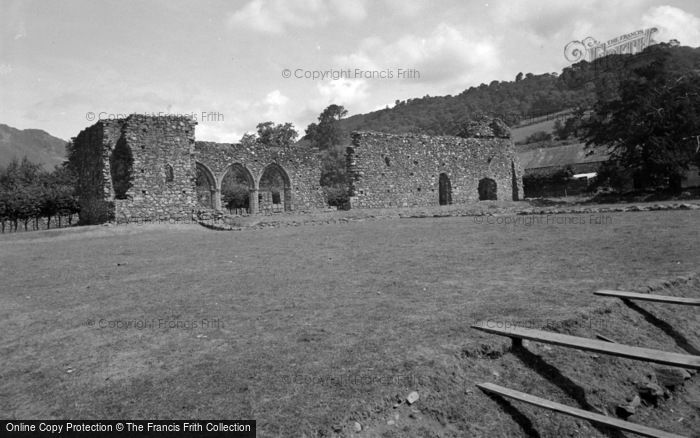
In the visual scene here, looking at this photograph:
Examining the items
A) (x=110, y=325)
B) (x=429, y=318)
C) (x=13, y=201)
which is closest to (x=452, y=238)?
(x=429, y=318)

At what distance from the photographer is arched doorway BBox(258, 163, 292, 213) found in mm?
31188

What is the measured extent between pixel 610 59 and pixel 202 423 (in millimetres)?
43247

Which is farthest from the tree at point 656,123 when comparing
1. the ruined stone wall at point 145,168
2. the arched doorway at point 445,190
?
the ruined stone wall at point 145,168

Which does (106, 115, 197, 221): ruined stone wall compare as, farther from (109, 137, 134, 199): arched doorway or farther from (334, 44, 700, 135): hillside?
(334, 44, 700, 135): hillside

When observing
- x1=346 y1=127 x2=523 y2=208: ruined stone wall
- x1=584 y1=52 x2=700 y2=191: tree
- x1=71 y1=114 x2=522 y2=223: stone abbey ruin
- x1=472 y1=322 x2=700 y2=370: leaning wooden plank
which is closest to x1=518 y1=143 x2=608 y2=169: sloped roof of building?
x1=71 y1=114 x2=522 y2=223: stone abbey ruin

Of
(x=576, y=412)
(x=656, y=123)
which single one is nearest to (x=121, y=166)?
(x=576, y=412)

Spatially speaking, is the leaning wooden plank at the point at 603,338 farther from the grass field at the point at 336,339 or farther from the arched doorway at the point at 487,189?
the arched doorway at the point at 487,189

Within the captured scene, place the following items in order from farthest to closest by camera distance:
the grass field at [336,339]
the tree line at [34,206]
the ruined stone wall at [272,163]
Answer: the ruined stone wall at [272,163] < the tree line at [34,206] < the grass field at [336,339]

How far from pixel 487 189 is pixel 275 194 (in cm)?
2232

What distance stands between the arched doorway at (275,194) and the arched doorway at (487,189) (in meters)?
13.3

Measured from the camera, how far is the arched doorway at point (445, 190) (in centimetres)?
3036

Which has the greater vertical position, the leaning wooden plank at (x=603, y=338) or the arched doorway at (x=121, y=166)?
the arched doorway at (x=121, y=166)

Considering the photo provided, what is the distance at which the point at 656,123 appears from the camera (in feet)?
82.1

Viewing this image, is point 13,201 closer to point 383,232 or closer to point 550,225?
point 383,232
